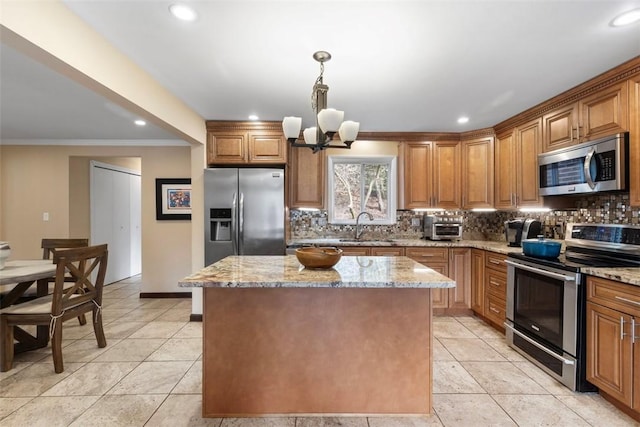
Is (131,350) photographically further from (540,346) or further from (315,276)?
(540,346)

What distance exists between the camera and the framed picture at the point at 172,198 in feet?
15.4

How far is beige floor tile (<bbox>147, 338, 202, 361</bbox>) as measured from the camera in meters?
2.76

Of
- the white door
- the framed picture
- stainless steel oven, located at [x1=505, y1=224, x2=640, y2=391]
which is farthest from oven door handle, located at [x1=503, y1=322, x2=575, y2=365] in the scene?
the white door

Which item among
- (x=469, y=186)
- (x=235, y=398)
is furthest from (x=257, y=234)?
(x=469, y=186)

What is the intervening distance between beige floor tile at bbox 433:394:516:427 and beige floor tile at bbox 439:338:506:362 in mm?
629

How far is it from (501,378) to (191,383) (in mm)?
2327

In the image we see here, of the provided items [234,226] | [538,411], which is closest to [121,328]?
[234,226]

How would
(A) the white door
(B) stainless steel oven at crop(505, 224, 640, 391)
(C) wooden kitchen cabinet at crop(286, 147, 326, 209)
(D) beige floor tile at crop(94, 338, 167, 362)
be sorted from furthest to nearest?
(A) the white door
(C) wooden kitchen cabinet at crop(286, 147, 326, 209)
(D) beige floor tile at crop(94, 338, 167, 362)
(B) stainless steel oven at crop(505, 224, 640, 391)

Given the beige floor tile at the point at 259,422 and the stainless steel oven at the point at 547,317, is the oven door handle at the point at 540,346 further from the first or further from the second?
the beige floor tile at the point at 259,422

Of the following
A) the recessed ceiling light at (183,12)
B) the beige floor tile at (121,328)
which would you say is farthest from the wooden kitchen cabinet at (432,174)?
the beige floor tile at (121,328)

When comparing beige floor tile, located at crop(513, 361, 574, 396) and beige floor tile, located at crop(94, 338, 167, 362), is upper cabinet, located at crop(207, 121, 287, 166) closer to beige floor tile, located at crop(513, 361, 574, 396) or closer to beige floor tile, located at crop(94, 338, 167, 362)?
beige floor tile, located at crop(94, 338, 167, 362)

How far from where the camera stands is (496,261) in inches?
131

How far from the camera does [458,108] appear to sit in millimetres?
3244

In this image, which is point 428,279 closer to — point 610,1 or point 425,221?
point 610,1
